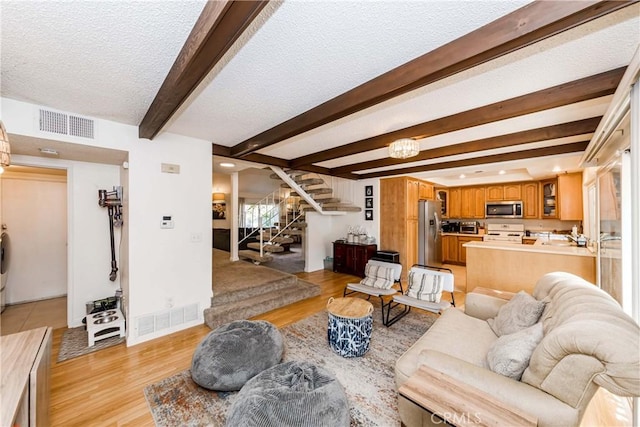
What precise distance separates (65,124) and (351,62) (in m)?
2.85

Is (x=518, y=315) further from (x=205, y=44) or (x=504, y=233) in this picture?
(x=504, y=233)

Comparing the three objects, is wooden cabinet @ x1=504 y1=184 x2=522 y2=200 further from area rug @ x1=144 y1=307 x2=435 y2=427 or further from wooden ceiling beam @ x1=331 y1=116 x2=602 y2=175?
area rug @ x1=144 y1=307 x2=435 y2=427

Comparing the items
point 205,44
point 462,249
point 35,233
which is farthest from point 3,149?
point 462,249

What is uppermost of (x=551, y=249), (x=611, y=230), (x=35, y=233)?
(x=611, y=230)

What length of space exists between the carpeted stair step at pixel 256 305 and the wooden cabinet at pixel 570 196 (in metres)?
5.52

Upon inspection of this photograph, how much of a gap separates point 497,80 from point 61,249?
667 centimetres

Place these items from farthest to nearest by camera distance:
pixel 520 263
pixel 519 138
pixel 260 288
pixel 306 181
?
pixel 306 181, pixel 260 288, pixel 520 263, pixel 519 138

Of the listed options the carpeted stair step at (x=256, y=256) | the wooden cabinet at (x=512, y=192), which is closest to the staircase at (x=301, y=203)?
the carpeted stair step at (x=256, y=256)

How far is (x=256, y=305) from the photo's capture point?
3.50m

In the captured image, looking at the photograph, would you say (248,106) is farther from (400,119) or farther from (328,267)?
(328,267)

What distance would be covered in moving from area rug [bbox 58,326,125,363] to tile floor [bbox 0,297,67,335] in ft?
1.29

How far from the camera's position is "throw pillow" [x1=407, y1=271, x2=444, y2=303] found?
3244 mm

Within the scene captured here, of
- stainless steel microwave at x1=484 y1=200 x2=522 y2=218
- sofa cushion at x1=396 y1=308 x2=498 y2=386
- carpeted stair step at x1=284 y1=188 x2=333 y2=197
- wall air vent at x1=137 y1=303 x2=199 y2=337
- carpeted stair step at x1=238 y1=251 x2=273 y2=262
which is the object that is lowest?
wall air vent at x1=137 y1=303 x2=199 y2=337

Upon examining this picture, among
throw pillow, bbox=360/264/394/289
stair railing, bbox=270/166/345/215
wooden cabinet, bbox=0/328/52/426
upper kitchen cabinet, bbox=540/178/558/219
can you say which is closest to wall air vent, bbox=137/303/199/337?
wooden cabinet, bbox=0/328/52/426
